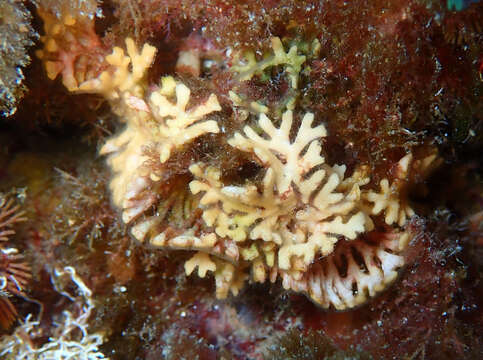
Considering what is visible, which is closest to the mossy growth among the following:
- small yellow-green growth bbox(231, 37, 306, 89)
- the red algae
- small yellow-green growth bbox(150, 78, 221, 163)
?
the red algae

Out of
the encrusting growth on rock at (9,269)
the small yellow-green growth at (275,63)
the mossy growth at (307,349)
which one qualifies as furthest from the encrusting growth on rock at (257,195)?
the encrusting growth on rock at (9,269)

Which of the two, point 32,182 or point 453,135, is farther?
point 32,182

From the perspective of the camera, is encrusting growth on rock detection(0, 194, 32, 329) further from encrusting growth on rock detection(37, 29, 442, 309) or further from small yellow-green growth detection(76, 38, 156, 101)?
small yellow-green growth detection(76, 38, 156, 101)

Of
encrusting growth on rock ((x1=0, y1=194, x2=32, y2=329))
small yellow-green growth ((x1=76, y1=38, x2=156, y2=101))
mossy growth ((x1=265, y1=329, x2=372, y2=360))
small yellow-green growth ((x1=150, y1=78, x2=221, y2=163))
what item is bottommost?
mossy growth ((x1=265, y1=329, x2=372, y2=360))

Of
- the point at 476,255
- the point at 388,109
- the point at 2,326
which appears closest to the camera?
the point at 388,109

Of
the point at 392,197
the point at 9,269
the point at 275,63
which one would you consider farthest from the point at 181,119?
the point at 9,269

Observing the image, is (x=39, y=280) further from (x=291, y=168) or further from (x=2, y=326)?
(x=291, y=168)

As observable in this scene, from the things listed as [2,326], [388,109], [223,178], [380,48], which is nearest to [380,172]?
[388,109]

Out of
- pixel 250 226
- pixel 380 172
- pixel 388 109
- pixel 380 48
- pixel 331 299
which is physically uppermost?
pixel 380 48

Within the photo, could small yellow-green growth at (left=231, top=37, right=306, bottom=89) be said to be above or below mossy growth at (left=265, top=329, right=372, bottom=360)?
above
